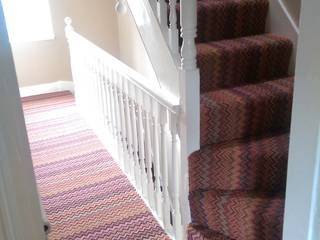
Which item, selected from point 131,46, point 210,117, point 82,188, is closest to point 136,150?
point 82,188

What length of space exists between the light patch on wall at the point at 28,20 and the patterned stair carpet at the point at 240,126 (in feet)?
9.96

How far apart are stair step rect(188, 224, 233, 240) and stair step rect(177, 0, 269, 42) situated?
1.04 m

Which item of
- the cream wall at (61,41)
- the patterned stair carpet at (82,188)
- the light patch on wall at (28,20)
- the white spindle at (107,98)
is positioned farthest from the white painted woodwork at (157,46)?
the light patch on wall at (28,20)

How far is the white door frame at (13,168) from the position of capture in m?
0.59

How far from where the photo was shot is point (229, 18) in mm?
2121

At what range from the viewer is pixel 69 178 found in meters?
2.75

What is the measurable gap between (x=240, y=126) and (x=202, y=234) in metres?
0.51

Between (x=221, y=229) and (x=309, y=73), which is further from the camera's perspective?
(x=221, y=229)

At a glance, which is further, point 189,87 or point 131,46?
point 131,46

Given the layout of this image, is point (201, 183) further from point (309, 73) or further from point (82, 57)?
point (82, 57)

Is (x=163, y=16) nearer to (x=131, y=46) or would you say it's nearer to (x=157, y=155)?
(x=157, y=155)

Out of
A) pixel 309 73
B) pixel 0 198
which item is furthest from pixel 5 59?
pixel 309 73

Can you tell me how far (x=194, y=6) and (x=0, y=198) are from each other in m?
1.10

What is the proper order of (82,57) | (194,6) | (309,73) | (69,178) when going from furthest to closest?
(82,57) < (69,178) < (194,6) < (309,73)
